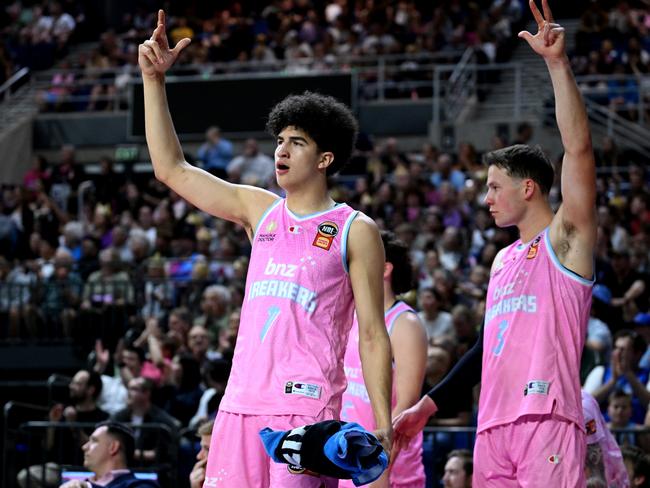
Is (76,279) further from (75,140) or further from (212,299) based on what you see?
(75,140)

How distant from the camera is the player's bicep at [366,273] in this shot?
477 centimetres

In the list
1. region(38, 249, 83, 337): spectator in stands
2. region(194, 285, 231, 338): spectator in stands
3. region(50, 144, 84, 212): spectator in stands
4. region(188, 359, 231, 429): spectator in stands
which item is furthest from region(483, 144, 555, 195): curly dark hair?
region(50, 144, 84, 212): spectator in stands

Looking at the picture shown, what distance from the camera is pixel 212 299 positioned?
13594mm

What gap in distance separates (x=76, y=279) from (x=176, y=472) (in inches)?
254

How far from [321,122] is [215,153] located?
47.3 feet

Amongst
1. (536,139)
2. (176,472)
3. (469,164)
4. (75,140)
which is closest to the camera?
(176,472)

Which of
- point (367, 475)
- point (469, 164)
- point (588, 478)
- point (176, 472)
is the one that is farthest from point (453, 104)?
point (367, 475)

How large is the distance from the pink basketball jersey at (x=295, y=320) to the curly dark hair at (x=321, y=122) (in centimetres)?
30

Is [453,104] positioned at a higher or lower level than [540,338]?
higher

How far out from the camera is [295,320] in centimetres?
469

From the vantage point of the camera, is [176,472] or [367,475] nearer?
[367,475]

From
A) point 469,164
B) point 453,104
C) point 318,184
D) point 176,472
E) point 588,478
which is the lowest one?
point 176,472

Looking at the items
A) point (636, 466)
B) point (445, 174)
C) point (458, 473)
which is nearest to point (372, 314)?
point (458, 473)

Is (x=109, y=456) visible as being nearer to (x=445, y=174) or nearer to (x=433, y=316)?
(x=433, y=316)
